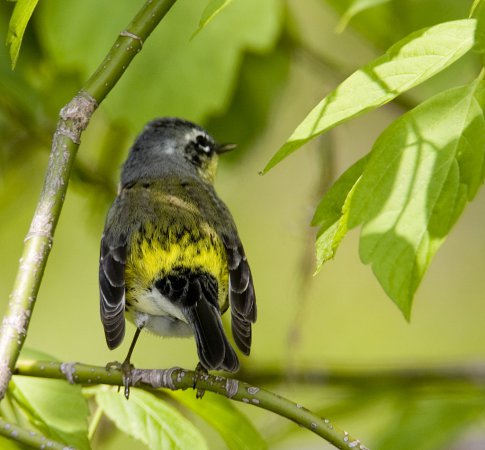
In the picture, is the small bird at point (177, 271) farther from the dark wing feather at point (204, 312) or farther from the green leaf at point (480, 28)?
the green leaf at point (480, 28)

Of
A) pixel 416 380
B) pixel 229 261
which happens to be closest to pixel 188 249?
pixel 229 261

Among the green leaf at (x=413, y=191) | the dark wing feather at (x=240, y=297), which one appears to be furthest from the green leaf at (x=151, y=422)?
the green leaf at (x=413, y=191)

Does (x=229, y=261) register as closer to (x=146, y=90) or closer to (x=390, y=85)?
(x=146, y=90)

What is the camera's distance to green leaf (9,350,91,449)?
95.0 inches

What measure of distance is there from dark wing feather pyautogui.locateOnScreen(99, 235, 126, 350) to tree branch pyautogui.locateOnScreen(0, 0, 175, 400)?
2.34 ft

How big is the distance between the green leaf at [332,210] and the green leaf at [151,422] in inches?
26.7

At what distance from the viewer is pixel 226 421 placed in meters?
2.55

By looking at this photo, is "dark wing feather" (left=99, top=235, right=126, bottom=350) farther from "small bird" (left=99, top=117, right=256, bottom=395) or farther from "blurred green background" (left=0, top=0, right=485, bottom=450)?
"blurred green background" (left=0, top=0, right=485, bottom=450)

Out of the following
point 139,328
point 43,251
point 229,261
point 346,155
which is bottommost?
point 43,251

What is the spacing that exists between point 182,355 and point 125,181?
2600 mm

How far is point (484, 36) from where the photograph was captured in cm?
175

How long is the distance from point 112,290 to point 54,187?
2.80 ft

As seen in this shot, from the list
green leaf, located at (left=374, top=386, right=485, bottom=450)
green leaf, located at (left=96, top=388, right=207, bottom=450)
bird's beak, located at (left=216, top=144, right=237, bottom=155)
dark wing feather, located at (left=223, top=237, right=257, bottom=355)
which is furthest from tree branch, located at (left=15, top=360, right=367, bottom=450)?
bird's beak, located at (left=216, top=144, right=237, bottom=155)

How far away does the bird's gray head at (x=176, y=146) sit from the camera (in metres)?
4.07
